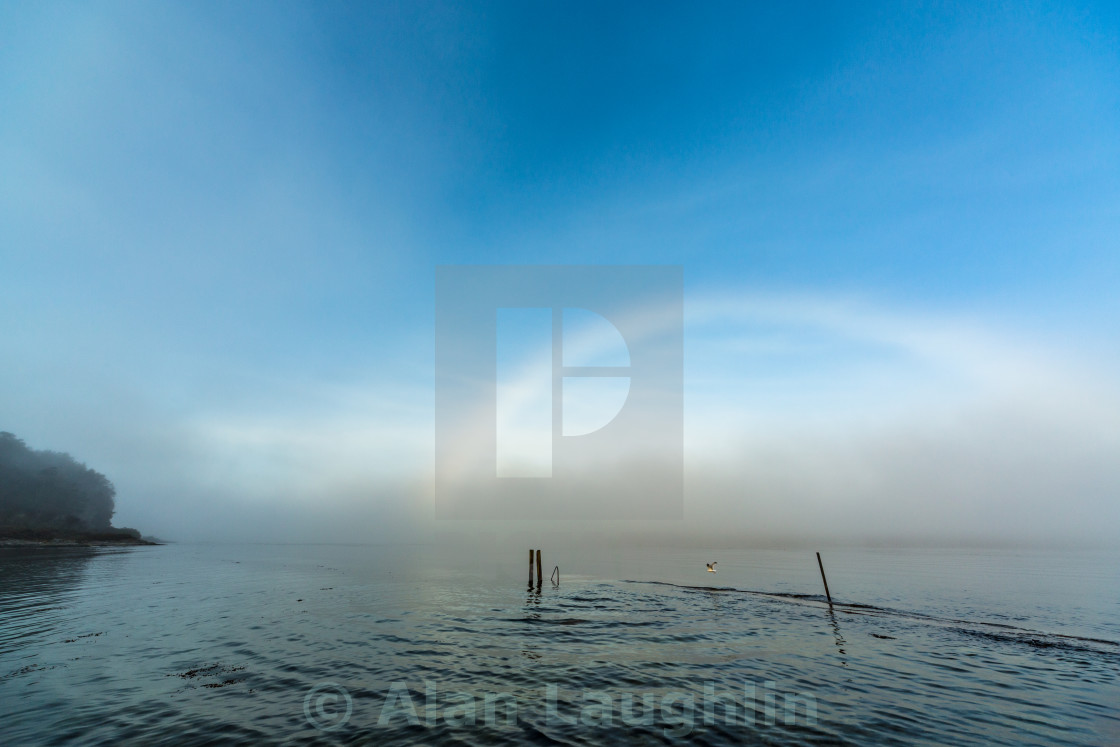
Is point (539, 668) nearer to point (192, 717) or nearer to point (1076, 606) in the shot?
point (192, 717)

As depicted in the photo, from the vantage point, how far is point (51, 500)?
111250mm

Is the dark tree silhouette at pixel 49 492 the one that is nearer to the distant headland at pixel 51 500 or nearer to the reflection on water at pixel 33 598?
the distant headland at pixel 51 500

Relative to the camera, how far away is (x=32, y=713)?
43.2ft

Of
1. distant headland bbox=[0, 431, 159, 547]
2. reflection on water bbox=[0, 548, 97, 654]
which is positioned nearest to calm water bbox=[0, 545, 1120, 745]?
reflection on water bbox=[0, 548, 97, 654]

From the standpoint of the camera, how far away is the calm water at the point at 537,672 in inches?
524

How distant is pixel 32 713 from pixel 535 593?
36.9 m

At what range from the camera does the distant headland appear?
328 feet

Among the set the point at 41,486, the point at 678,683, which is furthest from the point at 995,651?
the point at 41,486

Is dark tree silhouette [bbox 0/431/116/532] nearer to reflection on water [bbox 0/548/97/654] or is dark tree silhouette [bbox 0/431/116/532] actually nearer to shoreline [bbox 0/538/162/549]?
shoreline [bbox 0/538/162/549]

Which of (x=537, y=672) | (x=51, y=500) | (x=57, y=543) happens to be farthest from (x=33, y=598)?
(x=51, y=500)

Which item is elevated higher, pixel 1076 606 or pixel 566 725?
pixel 566 725

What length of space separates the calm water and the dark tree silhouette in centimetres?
10198

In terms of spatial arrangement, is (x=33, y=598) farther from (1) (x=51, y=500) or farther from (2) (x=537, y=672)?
(1) (x=51, y=500)

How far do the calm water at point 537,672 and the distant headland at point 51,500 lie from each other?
91841 mm
